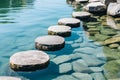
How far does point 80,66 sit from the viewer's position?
19.9ft

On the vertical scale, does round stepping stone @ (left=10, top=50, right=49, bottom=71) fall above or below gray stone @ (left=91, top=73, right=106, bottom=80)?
above

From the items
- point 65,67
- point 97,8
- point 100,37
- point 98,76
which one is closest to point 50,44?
point 65,67

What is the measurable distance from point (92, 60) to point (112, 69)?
25.7 inches

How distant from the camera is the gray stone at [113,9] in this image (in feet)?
34.1

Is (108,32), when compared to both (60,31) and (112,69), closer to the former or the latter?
→ (60,31)

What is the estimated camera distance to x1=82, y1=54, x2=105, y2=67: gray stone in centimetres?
619

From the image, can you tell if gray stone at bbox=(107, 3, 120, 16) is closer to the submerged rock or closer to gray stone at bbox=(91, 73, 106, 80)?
the submerged rock

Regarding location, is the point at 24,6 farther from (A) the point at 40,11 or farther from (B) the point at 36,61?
(B) the point at 36,61

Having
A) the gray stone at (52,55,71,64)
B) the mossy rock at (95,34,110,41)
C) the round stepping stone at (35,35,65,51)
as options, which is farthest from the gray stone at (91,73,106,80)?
the mossy rock at (95,34,110,41)

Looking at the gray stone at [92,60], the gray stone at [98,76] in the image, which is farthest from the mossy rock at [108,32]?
the gray stone at [98,76]

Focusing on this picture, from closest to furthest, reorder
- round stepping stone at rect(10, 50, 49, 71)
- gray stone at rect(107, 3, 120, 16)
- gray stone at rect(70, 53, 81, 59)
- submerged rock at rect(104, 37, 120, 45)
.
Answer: round stepping stone at rect(10, 50, 49, 71)
gray stone at rect(70, 53, 81, 59)
submerged rock at rect(104, 37, 120, 45)
gray stone at rect(107, 3, 120, 16)

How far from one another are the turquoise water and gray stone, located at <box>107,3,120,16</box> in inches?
68.7

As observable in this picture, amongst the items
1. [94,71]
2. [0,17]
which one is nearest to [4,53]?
[94,71]

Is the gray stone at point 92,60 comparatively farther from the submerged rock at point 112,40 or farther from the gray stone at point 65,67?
the submerged rock at point 112,40
